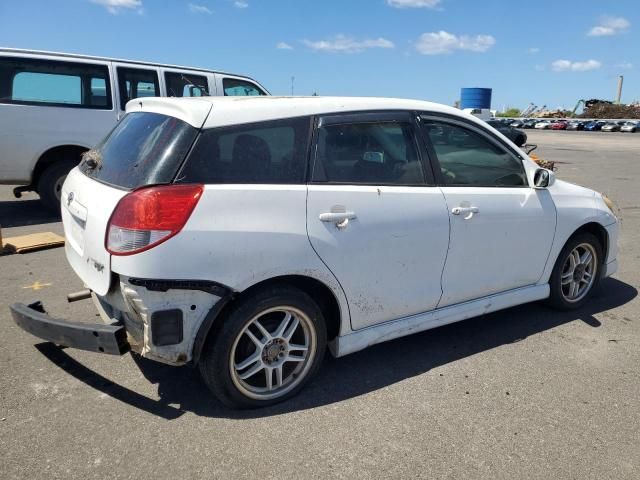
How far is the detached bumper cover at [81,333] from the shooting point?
2604mm

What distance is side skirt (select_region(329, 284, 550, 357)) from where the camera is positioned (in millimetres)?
3125

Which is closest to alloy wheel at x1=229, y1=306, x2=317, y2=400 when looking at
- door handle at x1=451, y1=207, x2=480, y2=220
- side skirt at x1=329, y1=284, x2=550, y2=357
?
side skirt at x1=329, y1=284, x2=550, y2=357

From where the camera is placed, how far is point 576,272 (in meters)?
4.35

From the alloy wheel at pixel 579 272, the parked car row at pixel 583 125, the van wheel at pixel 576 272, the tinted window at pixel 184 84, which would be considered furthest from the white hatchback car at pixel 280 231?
the parked car row at pixel 583 125

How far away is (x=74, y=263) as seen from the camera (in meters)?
3.14

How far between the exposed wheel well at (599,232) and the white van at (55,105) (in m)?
6.13

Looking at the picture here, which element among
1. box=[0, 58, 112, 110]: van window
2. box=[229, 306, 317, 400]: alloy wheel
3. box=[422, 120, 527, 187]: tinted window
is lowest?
box=[229, 306, 317, 400]: alloy wheel

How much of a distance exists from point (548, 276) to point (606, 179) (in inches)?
462

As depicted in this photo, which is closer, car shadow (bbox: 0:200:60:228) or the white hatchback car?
the white hatchback car

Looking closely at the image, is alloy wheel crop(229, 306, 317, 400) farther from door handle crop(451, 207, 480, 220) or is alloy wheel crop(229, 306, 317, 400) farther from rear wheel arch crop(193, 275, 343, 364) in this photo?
door handle crop(451, 207, 480, 220)

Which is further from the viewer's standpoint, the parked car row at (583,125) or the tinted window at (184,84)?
the parked car row at (583,125)

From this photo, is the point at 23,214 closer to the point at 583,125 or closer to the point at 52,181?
the point at 52,181

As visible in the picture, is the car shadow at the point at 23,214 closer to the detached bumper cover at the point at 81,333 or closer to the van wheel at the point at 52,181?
the van wheel at the point at 52,181

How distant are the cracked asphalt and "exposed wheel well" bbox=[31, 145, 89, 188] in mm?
3936
